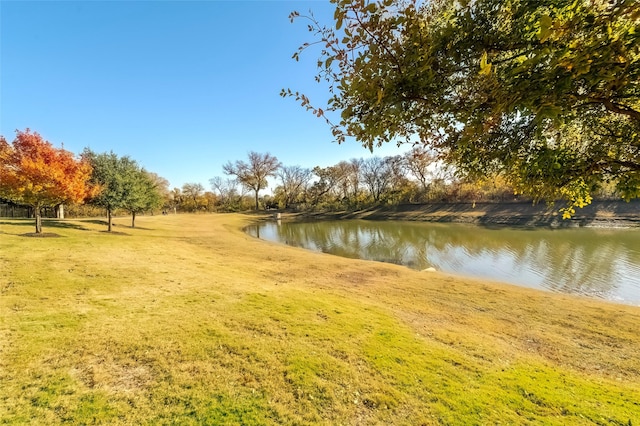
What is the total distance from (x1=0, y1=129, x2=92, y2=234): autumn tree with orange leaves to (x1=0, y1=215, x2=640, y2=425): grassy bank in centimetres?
534

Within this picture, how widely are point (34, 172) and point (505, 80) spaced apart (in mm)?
18054

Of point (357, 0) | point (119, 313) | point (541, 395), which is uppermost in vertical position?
point (357, 0)

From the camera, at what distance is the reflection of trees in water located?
44.8 ft

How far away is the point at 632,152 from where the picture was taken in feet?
11.7

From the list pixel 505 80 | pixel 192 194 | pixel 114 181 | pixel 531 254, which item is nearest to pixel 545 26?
pixel 505 80

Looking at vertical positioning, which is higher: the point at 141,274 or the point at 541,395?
the point at 141,274

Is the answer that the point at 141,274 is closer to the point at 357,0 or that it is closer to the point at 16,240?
the point at 16,240

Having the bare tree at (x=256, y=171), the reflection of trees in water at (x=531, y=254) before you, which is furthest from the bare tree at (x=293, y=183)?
the reflection of trees in water at (x=531, y=254)

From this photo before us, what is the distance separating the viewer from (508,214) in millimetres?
41344

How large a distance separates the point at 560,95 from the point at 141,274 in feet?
36.0

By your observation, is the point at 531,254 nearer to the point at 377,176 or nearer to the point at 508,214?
the point at 508,214

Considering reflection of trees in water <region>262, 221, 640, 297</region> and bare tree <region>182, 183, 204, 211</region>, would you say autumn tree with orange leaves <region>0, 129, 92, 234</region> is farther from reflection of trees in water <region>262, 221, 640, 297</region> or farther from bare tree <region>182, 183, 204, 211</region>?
bare tree <region>182, 183, 204, 211</region>

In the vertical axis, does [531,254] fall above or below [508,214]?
below

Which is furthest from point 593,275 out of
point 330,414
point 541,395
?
point 330,414
